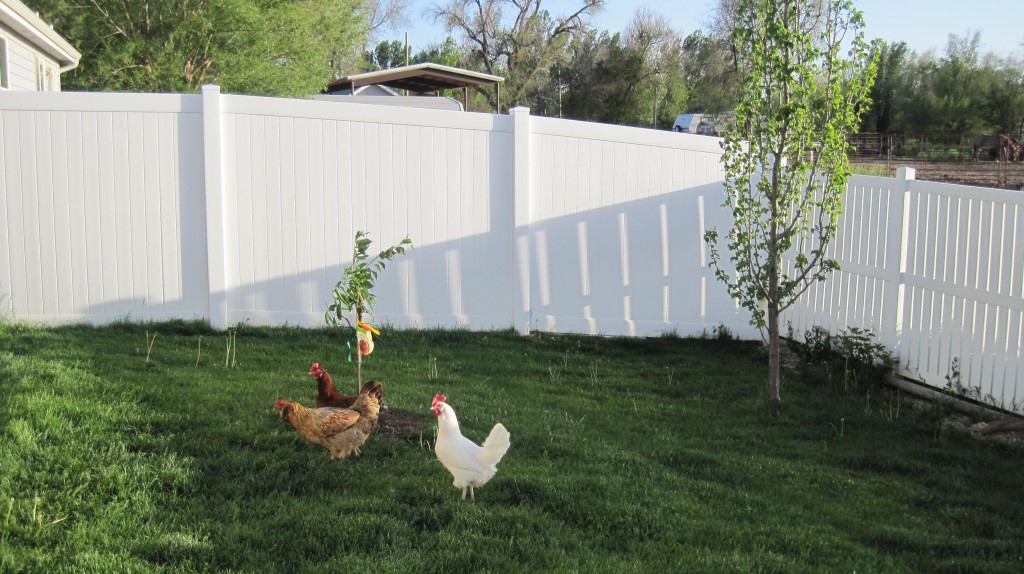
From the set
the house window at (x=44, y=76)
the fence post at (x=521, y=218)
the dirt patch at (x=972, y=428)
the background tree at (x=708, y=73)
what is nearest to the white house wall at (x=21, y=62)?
the house window at (x=44, y=76)

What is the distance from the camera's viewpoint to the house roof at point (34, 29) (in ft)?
39.3

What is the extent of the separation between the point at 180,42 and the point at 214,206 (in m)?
14.6

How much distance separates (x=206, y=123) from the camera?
23.4 ft

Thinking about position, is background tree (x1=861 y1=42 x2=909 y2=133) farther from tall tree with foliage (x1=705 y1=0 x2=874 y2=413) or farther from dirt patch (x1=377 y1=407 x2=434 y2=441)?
dirt patch (x1=377 y1=407 x2=434 y2=441)

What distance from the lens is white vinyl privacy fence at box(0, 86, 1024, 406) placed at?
7.06 m

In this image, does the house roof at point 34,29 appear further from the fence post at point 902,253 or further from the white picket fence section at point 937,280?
the fence post at point 902,253

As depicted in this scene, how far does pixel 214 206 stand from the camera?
23.7 feet

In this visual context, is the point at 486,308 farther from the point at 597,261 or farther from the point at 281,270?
the point at 281,270

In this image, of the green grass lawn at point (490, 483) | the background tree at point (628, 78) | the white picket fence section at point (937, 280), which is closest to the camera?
the green grass lawn at point (490, 483)

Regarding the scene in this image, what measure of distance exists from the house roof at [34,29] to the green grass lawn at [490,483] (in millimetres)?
7277

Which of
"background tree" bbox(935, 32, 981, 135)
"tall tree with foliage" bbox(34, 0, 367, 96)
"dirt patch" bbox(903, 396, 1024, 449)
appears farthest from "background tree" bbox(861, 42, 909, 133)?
"dirt patch" bbox(903, 396, 1024, 449)

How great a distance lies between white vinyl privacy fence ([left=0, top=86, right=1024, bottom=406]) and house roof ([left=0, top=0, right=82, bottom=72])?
5864 mm

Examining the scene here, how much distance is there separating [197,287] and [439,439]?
13.5ft

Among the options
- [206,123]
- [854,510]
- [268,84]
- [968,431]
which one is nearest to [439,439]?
[854,510]
